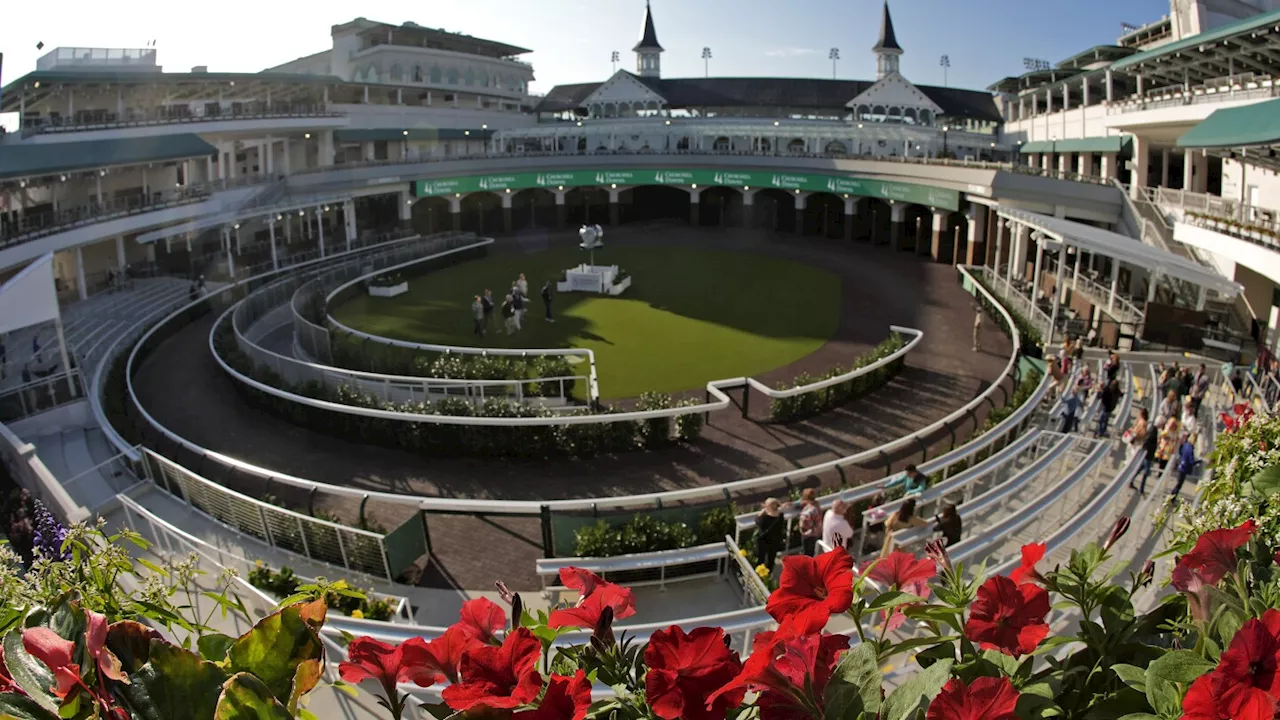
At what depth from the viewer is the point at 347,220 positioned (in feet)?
130

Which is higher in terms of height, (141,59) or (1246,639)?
(141,59)

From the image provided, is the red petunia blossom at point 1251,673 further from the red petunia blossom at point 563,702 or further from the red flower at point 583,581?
the red flower at point 583,581

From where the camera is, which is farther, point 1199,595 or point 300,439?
point 300,439

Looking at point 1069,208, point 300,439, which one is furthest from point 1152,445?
point 1069,208

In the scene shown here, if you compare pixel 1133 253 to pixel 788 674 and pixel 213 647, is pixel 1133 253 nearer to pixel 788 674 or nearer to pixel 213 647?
pixel 788 674

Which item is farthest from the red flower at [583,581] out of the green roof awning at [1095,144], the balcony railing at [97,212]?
the green roof awning at [1095,144]

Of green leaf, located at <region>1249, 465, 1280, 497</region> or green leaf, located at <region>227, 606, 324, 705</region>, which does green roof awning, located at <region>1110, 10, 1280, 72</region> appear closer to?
green leaf, located at <region>1249, 465, 1280, 497</region>

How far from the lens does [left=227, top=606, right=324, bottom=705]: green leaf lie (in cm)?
224

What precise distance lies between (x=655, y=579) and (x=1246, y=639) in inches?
398

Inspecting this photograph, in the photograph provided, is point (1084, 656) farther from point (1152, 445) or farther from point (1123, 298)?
point (1123, 298)

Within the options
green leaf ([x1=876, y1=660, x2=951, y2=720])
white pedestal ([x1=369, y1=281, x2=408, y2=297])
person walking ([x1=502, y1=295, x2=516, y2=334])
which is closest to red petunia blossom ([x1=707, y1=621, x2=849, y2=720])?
green leaf ([x1=876, y1=660, x2=951, y2=720])

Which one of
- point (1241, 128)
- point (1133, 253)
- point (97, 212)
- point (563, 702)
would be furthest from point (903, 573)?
point (97, 212)

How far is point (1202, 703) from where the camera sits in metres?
2.02

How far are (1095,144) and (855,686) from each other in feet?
131
